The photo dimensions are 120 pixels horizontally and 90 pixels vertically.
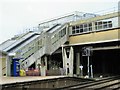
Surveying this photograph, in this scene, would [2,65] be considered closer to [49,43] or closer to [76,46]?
[49,43]

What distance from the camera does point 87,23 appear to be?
124 ft

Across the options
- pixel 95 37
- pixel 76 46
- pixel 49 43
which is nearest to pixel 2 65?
pixel 49 43

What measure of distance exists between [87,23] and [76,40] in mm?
2997

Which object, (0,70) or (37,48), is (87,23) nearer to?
(37,48)

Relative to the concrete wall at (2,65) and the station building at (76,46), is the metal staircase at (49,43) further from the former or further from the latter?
the concrete wall at (2,65)

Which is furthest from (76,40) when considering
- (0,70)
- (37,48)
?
(0,70)

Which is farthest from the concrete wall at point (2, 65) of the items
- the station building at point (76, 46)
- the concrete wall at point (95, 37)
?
the concrete wall at point (95, 37)

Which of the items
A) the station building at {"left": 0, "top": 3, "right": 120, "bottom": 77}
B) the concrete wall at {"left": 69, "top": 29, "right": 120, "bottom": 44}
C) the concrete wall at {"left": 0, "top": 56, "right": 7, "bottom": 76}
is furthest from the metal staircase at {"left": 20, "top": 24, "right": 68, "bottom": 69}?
the concrete wall at {"left": 0, "top": 56, "right": 7, "bottom": 76}

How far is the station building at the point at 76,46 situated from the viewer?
34.7m

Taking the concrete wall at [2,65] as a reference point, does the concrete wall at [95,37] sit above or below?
above

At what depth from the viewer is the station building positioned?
34719mm

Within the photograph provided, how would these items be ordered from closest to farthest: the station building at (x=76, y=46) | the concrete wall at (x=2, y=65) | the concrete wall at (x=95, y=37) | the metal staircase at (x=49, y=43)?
the concrete wall at (x=2, y=65), the concrete wall at (x=95, y=37), the station building at (x=76, y=46), the metal staircase at (x=49, y=43)

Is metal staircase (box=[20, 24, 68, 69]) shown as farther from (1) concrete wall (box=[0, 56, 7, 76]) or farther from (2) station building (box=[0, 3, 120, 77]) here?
(1) concrete wall (box=[0, 56, 7, 76])

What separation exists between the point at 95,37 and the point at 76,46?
4661 millimetres
